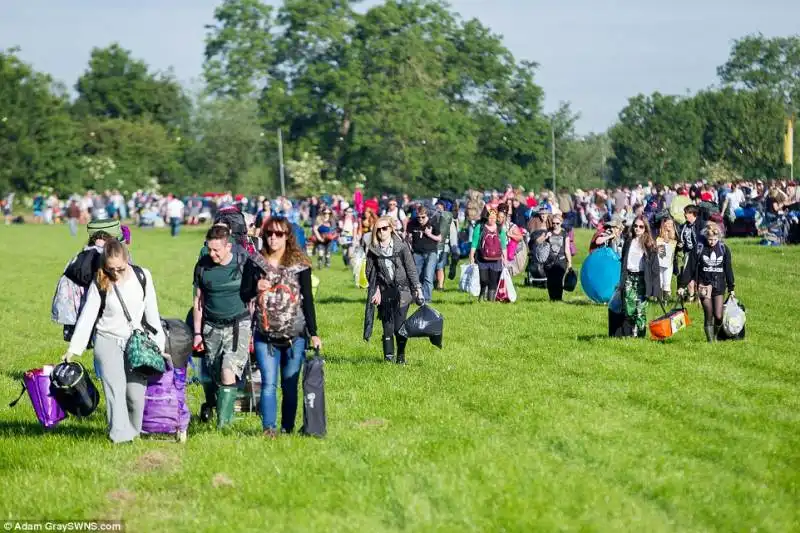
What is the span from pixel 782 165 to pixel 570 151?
17377mm

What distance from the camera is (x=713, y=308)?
1650 cm

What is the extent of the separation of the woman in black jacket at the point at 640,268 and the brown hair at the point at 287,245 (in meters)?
7.15

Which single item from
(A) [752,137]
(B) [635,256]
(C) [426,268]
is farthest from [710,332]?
(A) [752,137]

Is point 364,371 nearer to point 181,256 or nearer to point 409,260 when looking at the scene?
point 409,260

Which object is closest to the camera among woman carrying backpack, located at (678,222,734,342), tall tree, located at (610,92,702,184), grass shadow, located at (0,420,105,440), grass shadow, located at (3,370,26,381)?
grass shadow, located at (0,420,105,440)

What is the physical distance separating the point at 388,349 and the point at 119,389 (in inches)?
218

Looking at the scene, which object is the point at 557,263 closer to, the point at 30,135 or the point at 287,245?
the point at 287,245

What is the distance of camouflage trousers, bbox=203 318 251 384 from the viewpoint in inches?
430

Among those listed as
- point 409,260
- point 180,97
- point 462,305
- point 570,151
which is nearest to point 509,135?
point 570,151

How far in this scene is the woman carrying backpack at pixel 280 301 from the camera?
10.3 metres

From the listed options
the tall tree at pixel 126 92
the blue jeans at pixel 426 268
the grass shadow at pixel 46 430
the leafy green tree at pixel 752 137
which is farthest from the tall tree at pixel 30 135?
the grass shadow at pixel 46 430

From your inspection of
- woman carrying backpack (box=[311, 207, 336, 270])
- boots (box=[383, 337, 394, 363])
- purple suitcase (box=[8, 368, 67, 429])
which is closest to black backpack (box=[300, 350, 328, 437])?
purple suitcase (box=[8, 368, 67, 429])

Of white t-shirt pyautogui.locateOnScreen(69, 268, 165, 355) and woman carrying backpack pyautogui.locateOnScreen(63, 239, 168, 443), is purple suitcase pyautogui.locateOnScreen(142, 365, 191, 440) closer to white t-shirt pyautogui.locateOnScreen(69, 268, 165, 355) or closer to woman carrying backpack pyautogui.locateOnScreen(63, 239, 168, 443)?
woman carrying backpack pyautogui.locateOnScreen(63, 239, 168, 443)

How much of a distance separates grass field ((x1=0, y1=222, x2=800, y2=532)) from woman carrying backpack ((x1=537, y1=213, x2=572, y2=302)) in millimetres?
6476
